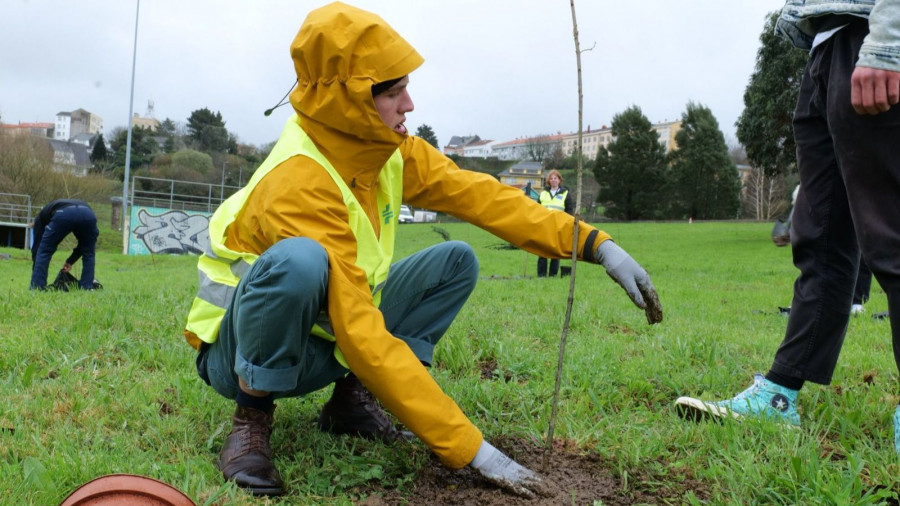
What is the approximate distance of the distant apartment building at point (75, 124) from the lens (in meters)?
132

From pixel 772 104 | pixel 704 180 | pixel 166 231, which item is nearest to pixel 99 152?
pixel 166 231

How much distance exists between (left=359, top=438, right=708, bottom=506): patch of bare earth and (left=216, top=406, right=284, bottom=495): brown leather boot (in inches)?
11.6

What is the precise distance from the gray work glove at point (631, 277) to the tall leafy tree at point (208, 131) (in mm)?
61411

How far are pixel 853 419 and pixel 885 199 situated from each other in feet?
2.86

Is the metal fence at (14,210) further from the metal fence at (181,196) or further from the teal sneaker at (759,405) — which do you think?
the teal sneaker at (759,405)

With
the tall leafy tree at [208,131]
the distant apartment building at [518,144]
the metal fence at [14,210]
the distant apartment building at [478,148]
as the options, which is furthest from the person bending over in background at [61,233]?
the distant apartment building at [478,148]

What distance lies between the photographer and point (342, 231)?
1926 millimetres

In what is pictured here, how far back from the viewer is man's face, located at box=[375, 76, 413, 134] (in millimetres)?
2012

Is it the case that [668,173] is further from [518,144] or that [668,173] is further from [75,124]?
[75,124]

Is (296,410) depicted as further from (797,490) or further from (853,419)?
(853,419)

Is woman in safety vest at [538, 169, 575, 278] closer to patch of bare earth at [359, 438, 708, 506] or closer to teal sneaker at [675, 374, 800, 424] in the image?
teal sneaker at [675, 374, 800, 424]

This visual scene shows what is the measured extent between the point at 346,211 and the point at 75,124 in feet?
512

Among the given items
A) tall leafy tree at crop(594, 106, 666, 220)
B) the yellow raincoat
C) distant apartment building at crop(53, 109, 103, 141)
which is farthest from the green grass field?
distant apartment building at crop(53, 109, 103, 141)

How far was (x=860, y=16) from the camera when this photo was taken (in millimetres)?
1945
